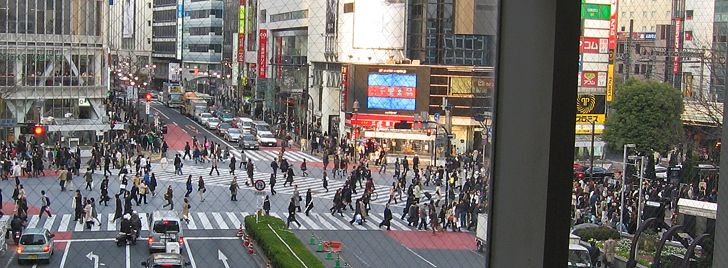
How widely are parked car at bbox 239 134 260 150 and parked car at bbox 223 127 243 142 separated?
28 millimetres

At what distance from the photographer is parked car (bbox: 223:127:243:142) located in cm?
334

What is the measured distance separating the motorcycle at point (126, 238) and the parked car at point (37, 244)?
248 mm

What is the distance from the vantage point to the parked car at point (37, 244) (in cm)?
153

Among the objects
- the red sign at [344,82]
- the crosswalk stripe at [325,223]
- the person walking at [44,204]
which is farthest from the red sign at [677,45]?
the person walking at [44,204]

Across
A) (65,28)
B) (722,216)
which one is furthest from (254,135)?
(722,216)

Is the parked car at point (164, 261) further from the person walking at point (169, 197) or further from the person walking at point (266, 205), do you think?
the person walking at point (266, 205)

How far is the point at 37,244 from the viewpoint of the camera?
64.9 inches

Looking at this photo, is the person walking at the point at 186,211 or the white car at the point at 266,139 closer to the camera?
the person walking at the point at 186,211

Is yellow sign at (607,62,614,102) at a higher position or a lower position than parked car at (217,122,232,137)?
higher

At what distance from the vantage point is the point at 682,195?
3.51 metres

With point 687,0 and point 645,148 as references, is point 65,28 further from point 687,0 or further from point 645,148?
point 687,0

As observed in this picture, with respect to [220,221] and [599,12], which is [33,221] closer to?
[220,221]

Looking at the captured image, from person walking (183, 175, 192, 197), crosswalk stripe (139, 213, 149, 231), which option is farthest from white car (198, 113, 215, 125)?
crosswalk stripe (139, 213, 149, 231)

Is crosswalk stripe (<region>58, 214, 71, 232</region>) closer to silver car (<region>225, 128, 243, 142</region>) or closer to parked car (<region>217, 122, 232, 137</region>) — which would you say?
silver car (<region>225, 128, 243, 142</region>)
